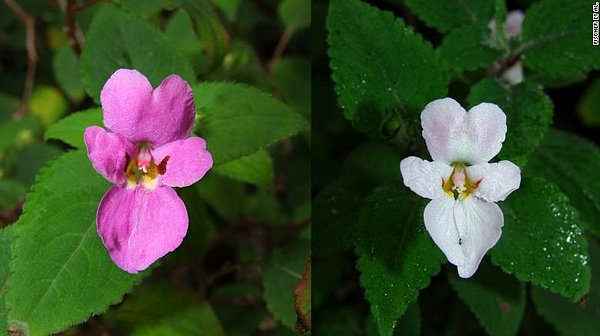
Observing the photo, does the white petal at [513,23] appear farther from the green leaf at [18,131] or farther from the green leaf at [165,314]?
the green leaf at [18,131]

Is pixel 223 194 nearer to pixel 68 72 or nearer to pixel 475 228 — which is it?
pixel 68 72

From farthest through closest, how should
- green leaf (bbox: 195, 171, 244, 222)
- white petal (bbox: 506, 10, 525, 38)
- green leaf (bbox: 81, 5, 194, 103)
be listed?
1. green leaf (bbox: 195, 171, 244, 222)
2. white petal (bbox: 506, 10, 525, 38)
3. green leaf (bbox: 81, 5, 194, 103)

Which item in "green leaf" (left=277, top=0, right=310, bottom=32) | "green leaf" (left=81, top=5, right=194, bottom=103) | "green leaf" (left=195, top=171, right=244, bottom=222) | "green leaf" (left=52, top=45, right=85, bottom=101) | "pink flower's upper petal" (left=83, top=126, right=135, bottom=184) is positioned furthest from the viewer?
"green leaf" (left=277, top=0, right=310, bottom=32)

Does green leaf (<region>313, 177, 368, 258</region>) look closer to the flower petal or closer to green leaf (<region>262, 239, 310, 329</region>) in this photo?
green leaf (<region>262, 239, 310, 329</region>)

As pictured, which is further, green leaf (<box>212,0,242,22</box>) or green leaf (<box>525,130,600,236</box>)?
green leaf (<box>212,0,242,22</box>)

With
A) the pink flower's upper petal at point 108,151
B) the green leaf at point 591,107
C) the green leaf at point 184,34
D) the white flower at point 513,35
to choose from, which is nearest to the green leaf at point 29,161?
the green leaf at point 184,34

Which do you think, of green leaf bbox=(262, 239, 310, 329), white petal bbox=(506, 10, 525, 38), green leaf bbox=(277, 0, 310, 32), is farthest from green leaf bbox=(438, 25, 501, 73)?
green leaf bbox=(277, 0, 310, 32)

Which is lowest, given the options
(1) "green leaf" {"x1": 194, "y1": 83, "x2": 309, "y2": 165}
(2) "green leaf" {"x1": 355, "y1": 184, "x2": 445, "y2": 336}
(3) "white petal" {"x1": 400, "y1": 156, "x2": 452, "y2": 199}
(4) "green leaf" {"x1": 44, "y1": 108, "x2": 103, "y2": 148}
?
(4) "green leaf" {"x1": 44, "y1": 108, "x2": 103, "y2": 148}
